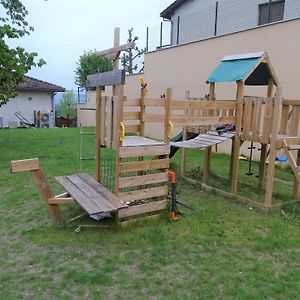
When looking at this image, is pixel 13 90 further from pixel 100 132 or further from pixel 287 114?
pixel 287 114

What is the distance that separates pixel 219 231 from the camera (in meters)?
4.69

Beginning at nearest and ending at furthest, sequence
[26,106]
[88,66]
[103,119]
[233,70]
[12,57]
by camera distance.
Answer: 1. [103,119]
2. [233,70]
3. [12,57]
4. [26,106]
5. [88,66]

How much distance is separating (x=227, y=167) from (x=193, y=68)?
4.94 m

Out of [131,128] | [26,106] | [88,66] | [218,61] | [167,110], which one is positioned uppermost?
[88,66]

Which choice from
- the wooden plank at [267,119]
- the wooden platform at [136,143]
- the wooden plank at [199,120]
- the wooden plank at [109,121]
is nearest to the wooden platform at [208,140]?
the wooden plank at [199,120]

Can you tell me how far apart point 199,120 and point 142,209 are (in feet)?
6.24

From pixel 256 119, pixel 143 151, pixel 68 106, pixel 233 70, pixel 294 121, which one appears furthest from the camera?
pixel 68 106

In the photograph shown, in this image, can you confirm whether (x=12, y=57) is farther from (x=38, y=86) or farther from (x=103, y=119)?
(x=38, y=86)

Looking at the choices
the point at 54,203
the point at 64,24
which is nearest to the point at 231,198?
the point at 54,203

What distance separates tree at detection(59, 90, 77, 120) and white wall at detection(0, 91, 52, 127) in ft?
4.40

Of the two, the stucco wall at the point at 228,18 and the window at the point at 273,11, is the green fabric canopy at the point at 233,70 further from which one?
the stucco wall at the point at 228,18

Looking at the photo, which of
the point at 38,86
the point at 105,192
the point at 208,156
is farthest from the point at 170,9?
the point at 105,192

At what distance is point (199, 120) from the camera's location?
576cm

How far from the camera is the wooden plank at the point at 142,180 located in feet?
15.0
